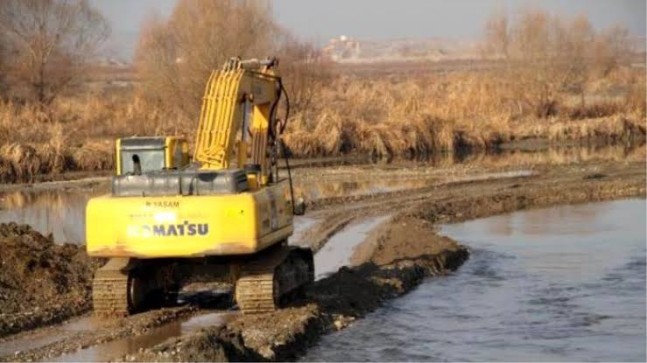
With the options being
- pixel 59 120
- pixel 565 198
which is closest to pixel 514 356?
pixel 565 198

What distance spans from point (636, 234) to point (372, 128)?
22.6 metres

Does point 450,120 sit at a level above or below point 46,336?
above

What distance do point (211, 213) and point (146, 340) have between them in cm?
158

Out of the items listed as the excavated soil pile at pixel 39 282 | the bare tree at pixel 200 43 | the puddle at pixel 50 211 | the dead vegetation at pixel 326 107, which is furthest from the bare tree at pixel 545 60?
the excavated soil pile at pixel 39 282

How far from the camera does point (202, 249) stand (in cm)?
1413

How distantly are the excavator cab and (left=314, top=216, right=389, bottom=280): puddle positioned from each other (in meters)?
3.73

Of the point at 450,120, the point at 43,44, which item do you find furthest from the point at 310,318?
the point at 43,44

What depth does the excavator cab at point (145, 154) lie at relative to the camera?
15.6 metres

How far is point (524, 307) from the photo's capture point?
17.3 meters

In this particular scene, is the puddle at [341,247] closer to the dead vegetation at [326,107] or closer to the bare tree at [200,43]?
the dead vegetation at [326,107]

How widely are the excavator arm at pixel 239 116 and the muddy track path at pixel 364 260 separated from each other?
196 centimetres

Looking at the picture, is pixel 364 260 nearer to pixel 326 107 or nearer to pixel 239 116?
pixel 239 116

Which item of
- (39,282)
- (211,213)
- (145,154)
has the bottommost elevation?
(39,282)

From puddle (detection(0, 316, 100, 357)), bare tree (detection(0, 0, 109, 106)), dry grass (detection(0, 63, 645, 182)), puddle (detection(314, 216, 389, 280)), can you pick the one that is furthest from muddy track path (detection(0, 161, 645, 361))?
bare tree (detection(0, 0, 109, 106))
